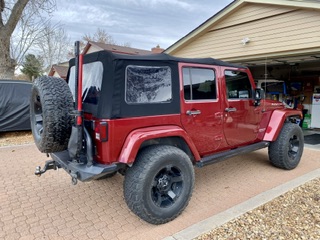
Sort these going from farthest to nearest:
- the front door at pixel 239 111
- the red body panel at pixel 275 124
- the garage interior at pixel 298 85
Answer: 1. the garage interior at pixel 298 85
2. the red body panel at pixel 275 124
3. the front door at pixel 239 111

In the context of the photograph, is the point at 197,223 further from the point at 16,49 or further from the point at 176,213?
the point at 16,49

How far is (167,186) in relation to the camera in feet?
9.55

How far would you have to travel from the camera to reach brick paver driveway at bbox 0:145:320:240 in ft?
8.92

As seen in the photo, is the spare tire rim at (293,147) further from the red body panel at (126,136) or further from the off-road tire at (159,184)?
the red body panel at (126,136)

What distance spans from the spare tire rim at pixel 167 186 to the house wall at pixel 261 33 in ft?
18.4

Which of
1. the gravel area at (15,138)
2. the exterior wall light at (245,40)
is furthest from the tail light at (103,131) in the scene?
the exterior wall light at (245,40)

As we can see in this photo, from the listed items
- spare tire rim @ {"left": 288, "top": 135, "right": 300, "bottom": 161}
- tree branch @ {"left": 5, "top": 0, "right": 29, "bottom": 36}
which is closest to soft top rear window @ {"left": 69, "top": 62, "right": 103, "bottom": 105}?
spare tire rim @ {"left": 288, "top": 135, "right": 300, "bottom": 161}

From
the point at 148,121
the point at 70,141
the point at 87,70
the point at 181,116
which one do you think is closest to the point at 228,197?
the point at 181,116

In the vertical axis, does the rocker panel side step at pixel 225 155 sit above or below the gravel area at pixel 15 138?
above

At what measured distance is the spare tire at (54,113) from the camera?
2.51 m

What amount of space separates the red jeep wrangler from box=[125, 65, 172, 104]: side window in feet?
0.04

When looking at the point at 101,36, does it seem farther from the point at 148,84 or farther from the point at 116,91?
the point at 116,91

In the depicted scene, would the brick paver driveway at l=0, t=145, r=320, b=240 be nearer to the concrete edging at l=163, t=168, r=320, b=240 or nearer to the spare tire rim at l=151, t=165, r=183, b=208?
the concrete edging at l=163, t=168, r=320, b=240

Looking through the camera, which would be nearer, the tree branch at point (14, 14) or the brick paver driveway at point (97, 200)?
the brick paver driveway at point (97, 200)
